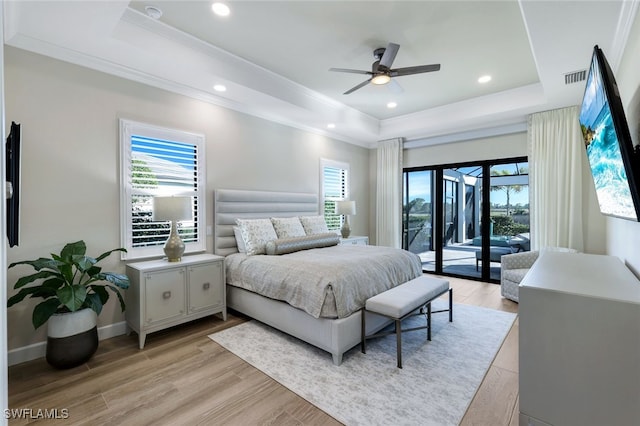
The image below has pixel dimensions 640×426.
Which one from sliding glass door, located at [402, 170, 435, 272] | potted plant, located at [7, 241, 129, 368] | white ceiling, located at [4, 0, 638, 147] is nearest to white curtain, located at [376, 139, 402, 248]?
sliding glass door, located at [402, 170, 435, 272]

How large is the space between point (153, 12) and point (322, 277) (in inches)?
111

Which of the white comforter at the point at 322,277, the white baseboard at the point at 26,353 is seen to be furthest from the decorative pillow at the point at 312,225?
the white baseboard at the point at 26,353

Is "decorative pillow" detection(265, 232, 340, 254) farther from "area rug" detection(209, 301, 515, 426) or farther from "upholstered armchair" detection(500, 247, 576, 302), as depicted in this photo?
"upholstered armchair" detection(500, 247, 576, 302)

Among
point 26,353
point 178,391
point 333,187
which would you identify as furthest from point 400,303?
point 333,187

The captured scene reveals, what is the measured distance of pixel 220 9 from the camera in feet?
8.45

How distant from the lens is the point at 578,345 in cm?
142

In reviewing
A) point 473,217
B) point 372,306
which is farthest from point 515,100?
point 372,306

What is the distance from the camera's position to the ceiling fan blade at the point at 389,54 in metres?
2.79

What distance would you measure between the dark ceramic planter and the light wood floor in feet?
0.30

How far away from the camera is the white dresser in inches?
52.1

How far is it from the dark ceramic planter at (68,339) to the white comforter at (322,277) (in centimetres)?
145

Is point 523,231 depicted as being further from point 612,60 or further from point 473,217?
point 612,60

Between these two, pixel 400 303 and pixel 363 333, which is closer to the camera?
pixel 400 303

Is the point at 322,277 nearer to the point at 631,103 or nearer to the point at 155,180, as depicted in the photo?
the point at 155,180
